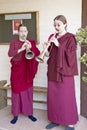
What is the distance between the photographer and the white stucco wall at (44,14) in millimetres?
2934

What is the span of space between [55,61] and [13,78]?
0.62 meters

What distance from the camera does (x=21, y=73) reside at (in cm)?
278

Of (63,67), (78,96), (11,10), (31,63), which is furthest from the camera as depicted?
(11,10)

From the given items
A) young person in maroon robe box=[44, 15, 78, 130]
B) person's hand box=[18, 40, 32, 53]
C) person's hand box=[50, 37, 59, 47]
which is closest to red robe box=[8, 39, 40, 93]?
person's hand box=[18, 40, 32, 53]

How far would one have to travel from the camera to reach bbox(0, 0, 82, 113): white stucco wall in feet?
9.62

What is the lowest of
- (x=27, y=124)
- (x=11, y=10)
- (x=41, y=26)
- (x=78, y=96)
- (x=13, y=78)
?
(x=27, y=124)

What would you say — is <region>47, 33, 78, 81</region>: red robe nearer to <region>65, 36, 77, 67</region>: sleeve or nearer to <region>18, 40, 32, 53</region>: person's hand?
<region>65, 36, 77, 67</region>: sleeve

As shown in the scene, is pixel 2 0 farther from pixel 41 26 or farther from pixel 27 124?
pixel 27 124

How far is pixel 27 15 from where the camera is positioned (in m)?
3.19

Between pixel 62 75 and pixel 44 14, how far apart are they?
1036 mm

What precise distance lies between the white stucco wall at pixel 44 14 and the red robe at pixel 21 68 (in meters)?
0.43

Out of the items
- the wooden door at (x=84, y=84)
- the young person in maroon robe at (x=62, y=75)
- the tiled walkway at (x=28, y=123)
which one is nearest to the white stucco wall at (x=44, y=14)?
the wooden door at (x=84, y=84)

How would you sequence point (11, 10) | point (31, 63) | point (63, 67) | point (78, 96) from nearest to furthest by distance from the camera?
point (63, 67) → point (31, 63) → point (78, 96) → point (11, 10)

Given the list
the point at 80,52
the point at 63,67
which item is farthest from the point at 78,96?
the point at 63,67
